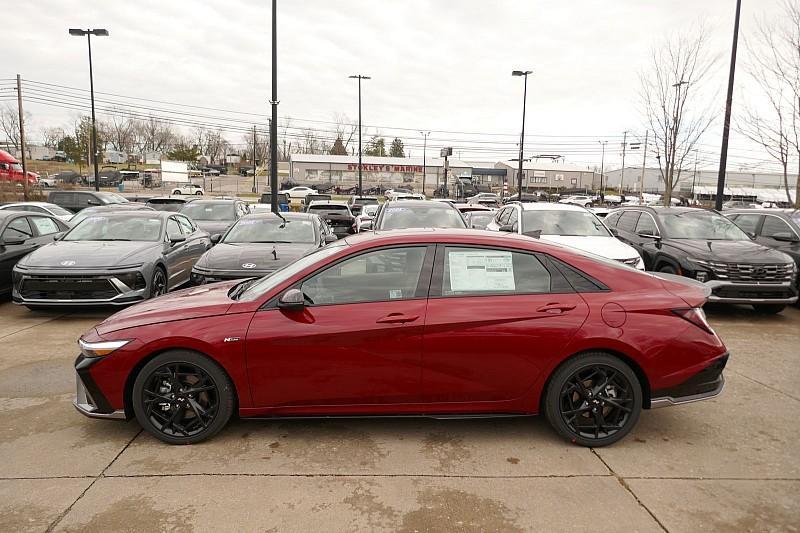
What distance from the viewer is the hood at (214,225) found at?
13047mm

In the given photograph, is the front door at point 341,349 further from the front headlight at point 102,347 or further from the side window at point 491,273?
the front headlight at point 102,347

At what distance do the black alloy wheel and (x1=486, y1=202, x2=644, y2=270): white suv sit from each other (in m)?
5.68

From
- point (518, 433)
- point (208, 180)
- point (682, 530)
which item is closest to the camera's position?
point (682, 530)

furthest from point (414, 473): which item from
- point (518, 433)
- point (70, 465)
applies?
point (70, 465)

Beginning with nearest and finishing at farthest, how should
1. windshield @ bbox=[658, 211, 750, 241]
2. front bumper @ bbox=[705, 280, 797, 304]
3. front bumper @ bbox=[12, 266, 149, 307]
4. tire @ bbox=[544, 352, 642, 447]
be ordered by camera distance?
tire @ bbox=[544, 352, 642, 447] → front bumper @ bbox=[12, 266, 149, 307] → front bumper @ bbox=[705, 280, 797, 304] → windshield @ bbox=[658, 211, 750, 241]

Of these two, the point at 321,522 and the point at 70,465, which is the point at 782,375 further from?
the point at 70,465

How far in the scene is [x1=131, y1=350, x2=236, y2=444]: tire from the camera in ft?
11.9

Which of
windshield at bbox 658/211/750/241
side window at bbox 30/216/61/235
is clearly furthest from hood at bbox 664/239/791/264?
side window at bbox 30/216/61/235

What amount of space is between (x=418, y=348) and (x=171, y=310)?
5.86 feet

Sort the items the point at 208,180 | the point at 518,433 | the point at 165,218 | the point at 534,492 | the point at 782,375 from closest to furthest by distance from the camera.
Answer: the point at 534,492
the point at 518,433
the point at 782,375
the point at 165,218
the point at 208,180

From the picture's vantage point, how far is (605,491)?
3.21 meters

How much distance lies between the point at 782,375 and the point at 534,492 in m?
3.82

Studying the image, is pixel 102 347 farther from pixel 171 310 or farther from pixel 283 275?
pixel 283 275

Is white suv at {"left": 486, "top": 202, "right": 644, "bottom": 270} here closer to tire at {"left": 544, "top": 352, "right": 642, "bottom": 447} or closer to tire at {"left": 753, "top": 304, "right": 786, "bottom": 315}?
tire at {"left": 753, "top": 304, "right": 786, "bottom": 315}
